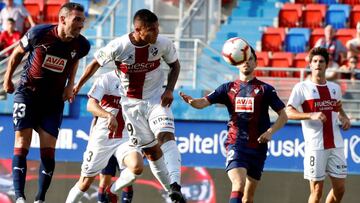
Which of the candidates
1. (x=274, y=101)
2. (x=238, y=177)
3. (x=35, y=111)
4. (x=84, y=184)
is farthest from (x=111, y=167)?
(x=274, y=101)

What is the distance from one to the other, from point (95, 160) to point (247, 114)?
224 centimetres

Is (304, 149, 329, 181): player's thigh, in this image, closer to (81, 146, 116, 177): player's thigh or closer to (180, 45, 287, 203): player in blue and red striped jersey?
(180, 45, 287, 203): player in blue and red striped jersey

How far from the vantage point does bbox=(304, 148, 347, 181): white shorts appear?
14164 mm

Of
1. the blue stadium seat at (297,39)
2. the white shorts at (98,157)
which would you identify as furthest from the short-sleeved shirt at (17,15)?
the white shorts at (98,157)

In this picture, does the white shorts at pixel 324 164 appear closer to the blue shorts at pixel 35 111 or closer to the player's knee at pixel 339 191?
the player's knee at pixel 339 191

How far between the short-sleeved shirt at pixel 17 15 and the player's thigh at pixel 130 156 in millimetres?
7462

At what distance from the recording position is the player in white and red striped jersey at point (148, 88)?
12.4 m

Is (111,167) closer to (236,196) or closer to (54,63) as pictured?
(54,63)

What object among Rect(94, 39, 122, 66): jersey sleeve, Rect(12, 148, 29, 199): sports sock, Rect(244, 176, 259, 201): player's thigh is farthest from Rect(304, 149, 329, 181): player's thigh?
Rect(12, 148, 29, 199): sports sock

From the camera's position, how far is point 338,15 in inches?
814

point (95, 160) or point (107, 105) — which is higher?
point (107, 105)

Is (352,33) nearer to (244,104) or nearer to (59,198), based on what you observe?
(59,198)

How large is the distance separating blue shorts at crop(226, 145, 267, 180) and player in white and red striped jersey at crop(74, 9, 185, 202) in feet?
2.32

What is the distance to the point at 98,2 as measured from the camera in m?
22.6
